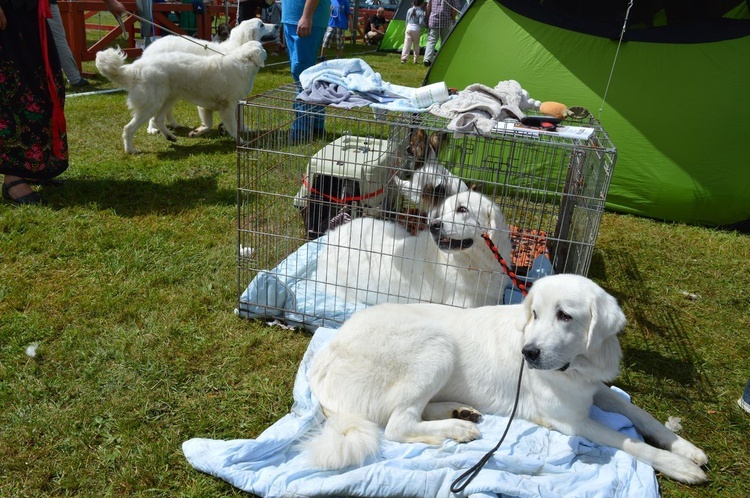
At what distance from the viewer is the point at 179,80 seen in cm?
741

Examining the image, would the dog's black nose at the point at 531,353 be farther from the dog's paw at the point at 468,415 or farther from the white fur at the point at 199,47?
the white fur at the point at 199,47

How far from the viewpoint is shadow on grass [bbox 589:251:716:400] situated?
353 cm

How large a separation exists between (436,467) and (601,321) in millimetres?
992

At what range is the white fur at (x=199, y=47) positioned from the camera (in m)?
7.68

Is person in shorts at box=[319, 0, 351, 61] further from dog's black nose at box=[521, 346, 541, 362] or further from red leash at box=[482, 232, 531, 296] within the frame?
dog's black nose at box=[521, 346, 541, 362]

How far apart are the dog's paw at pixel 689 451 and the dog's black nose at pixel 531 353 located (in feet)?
3.16

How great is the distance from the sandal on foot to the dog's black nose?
191 inches

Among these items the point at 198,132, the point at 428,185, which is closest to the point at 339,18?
the point at 198,132

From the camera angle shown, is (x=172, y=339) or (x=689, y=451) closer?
(x=689, y=451)

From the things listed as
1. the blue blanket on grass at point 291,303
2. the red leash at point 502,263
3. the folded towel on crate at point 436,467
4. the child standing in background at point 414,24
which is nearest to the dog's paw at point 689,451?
the folded towel on crate at point 436,467

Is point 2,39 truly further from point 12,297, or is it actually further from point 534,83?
point 534,83

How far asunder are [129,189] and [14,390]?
338 centimetres

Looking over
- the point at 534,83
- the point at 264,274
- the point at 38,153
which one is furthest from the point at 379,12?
the point at 264,274

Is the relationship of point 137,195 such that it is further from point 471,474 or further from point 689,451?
point 689,451
